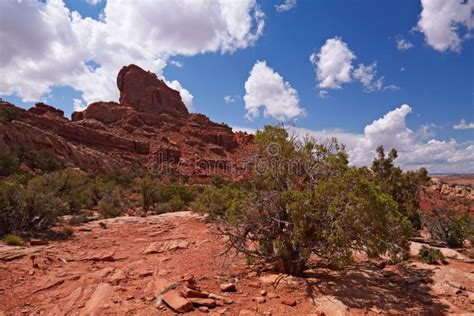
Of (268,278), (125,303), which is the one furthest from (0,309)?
(268,278)

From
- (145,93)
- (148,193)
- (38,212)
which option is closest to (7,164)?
(148,193)

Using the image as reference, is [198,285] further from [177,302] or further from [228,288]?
[177,302]

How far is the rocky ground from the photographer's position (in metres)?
5.79

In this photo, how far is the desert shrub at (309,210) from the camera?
6.37 metres

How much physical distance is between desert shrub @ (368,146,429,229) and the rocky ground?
463 centimetres

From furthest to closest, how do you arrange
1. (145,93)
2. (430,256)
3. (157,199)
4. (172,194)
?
1. (145,93)
2. (172,194)
3. (157,199)
4. (430,256)

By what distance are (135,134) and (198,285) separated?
237ft

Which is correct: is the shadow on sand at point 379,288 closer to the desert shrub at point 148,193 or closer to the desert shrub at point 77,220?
the desert shrub at point 77,220

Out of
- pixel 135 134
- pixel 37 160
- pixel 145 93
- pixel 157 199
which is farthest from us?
pixel 145 93

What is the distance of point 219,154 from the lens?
8069 centimetres

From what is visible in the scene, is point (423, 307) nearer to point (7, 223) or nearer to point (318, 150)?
point (318, 150)

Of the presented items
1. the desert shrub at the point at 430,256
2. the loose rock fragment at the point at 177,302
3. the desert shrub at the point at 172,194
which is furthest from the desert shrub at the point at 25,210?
the desert shrub at the point at 430,256

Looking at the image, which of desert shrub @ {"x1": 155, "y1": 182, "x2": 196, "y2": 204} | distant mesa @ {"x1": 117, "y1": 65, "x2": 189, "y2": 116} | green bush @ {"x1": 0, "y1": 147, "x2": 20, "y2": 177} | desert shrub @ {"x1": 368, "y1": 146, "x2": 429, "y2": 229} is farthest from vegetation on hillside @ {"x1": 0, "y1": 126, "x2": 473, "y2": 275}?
distant mesa @ {"x1": 117, "y1": 65, "x2": 189, "y2": 116}

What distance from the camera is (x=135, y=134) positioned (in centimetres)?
7462
